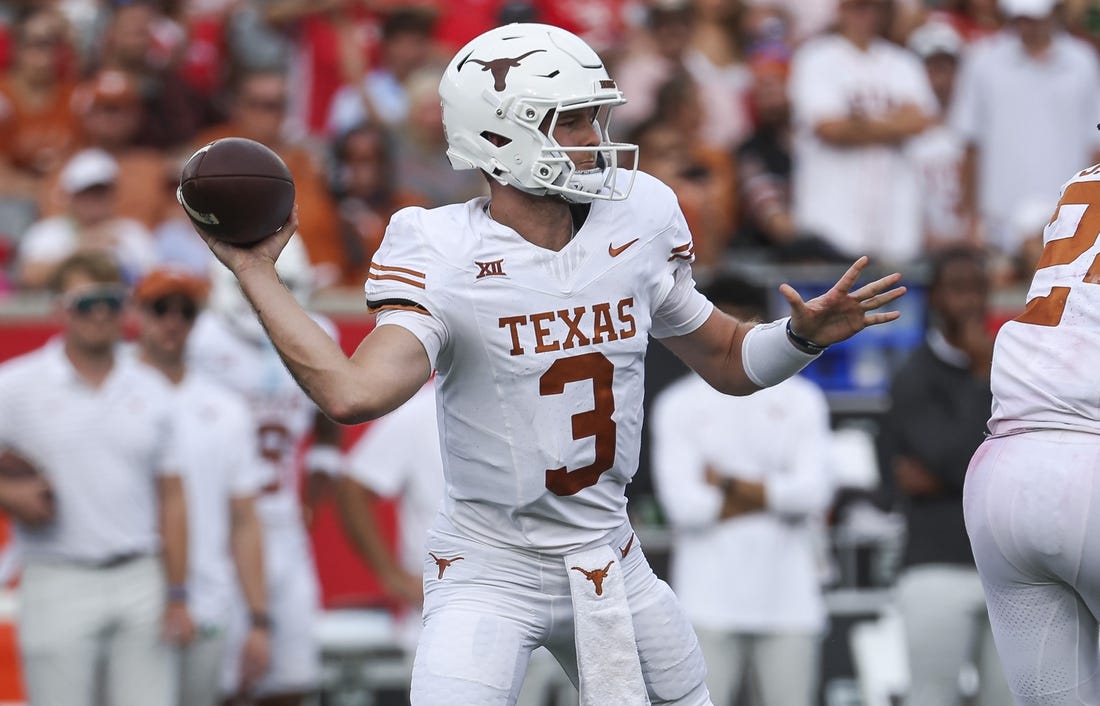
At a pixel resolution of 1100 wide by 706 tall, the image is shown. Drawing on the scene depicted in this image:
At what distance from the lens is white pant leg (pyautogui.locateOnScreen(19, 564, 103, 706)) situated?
648cm

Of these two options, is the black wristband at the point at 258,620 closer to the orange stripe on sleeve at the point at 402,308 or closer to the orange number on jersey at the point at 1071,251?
the orange stripe on sleeve at the point at 402,308

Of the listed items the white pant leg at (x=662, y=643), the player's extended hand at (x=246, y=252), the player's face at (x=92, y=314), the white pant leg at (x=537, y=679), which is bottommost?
the white pant leg at (x=537, y=679)

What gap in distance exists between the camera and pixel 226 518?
7324 mm

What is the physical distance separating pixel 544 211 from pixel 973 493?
1.23 m

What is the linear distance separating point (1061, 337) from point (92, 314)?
3.88 meters

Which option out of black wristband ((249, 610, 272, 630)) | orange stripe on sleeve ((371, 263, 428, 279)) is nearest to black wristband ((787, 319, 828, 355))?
orange stripe on sleeve ((371, 263, 428, 279))

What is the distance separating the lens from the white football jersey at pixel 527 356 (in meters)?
4.00

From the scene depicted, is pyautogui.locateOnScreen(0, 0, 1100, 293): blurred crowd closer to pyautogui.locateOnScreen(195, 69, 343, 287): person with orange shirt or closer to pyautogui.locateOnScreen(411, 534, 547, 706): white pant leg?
pyautogui.locateOnScreen(195, 69, 343, 287): person with orange shirt

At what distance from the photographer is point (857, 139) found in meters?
9.38

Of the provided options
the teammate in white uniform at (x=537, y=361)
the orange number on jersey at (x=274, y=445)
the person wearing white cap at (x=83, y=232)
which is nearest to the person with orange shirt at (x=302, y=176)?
the person wearing white cap at (x=83, y=232)

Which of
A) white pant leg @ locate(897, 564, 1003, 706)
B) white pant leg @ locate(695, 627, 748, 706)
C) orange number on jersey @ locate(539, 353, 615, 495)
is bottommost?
white pant leg @ locate(695, 627, 748, 706)

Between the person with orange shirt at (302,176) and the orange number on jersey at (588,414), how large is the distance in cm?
489

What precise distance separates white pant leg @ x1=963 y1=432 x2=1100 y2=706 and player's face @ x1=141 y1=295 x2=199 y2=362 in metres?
3.86

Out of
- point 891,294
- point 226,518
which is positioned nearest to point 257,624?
point 226,518
